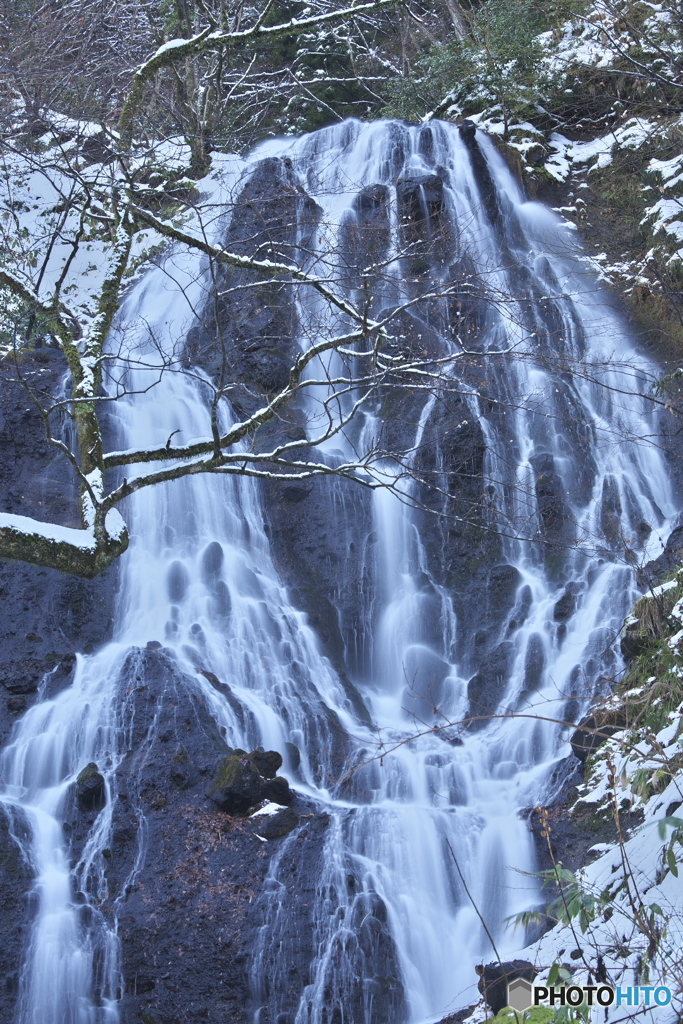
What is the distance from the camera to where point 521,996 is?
372cm

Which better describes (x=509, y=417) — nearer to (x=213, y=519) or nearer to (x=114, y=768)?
(x=213, y=519)

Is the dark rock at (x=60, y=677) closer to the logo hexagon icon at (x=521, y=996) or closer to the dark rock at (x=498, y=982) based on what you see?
the dark rock at (x=498, y=982)

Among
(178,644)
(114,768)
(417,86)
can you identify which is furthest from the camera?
(417,86)

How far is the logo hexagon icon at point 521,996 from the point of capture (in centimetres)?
364

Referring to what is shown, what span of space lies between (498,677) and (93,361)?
540 centimetres

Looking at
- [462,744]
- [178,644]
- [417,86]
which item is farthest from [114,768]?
[417,86]

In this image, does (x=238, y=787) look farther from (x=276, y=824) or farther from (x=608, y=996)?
(x=608, y=996)

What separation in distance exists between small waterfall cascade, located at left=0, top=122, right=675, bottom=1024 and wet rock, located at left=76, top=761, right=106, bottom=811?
9 cm

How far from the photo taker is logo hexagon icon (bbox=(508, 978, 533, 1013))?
364 cm

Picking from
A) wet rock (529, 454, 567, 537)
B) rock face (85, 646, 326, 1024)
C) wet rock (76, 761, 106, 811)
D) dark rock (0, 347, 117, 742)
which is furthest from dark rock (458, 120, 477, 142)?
wet rock (76, 761, 106, 811)

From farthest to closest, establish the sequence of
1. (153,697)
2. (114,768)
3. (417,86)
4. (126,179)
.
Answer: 1. (417,86)
2. (153,697)
3. (114,768)
4. (126,179)

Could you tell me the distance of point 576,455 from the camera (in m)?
11.2

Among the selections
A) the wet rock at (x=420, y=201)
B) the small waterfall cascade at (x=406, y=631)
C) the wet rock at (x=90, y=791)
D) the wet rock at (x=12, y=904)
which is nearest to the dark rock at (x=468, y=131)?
the small waterfall cascade at (x=406, y=631)

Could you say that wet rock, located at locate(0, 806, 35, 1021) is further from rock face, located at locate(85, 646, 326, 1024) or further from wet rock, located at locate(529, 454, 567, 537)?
wet rock, located at locate(529, 454, 567, 537)
